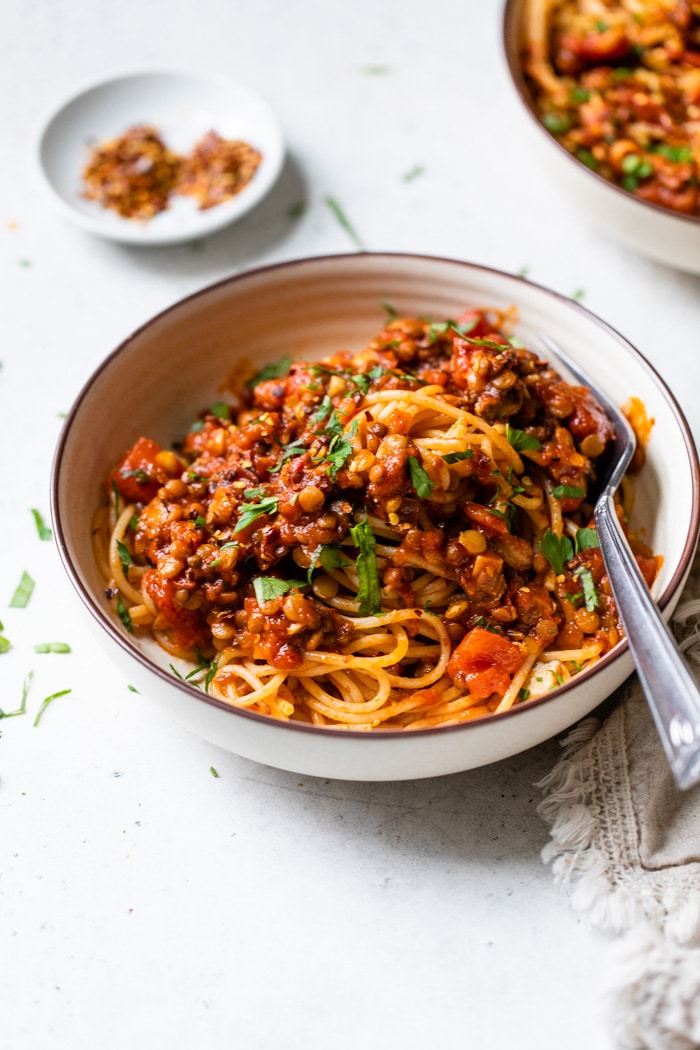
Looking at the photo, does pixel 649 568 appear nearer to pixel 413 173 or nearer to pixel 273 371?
pixel 273 371

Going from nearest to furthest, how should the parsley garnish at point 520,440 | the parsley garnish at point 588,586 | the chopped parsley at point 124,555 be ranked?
the parsley garnish at point 588,586
the parsley garnish at point 520,440
the chopped parsley at point 124,555

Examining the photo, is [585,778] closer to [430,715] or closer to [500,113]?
[430,715]

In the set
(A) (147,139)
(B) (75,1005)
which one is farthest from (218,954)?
(A) (147,139)

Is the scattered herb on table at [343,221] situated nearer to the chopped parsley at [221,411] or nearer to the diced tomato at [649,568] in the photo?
the chopped parsley at [221,411]

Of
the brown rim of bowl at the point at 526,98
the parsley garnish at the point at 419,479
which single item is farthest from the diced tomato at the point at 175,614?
the brown rim of bowl at the point at 526,98

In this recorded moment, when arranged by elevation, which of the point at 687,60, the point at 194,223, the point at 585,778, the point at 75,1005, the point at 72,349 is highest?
the point at 687,60

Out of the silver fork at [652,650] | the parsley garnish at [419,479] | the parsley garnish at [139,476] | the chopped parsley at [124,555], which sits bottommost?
the chopped parsley at [124,555]
